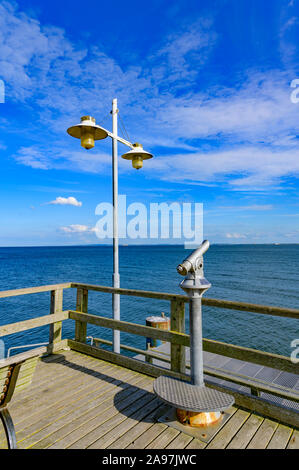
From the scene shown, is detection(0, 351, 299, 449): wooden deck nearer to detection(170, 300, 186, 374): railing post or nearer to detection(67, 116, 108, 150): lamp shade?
detection(170, 300, 186, 374): railing post

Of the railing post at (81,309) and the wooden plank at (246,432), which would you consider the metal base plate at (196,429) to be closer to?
the wooden plank at (246,432)

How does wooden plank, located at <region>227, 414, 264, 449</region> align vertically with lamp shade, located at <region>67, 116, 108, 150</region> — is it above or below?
below

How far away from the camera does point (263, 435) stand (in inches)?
104

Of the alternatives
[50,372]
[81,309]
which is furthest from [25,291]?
[50,372]

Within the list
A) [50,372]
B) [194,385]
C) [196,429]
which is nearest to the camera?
[196,429]

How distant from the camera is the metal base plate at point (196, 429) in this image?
2.62 meters

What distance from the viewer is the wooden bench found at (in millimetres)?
2188

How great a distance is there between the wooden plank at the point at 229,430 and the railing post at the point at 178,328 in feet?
2.69

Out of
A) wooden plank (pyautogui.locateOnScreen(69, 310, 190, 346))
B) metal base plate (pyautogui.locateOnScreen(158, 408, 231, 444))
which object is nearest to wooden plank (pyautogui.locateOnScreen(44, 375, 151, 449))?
metal base plate (pyautogui.locateOnScreen(158, 408, 231, 444))

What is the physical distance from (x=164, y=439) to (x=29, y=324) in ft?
8.54

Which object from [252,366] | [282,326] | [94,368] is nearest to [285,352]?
[282,326]

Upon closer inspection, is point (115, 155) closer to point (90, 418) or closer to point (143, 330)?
point (143, 330)

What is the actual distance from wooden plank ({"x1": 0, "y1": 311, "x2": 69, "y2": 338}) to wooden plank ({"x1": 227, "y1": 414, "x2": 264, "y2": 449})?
282cm
